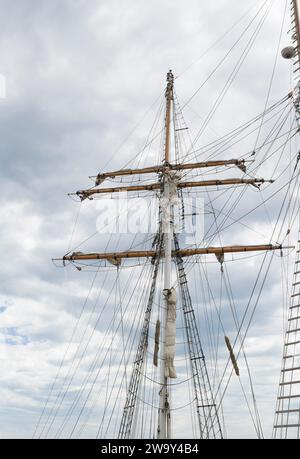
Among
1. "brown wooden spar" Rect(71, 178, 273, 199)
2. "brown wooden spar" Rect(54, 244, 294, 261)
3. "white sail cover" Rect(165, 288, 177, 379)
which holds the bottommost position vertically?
"white sail cover" Rect(165, 288, 177, 379)

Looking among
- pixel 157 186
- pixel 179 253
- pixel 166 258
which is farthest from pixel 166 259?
pixel 157 186

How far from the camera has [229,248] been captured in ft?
73.0

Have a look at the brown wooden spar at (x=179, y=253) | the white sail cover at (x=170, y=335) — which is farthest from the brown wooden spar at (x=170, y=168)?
the white sail cover at (x=170, y=335)

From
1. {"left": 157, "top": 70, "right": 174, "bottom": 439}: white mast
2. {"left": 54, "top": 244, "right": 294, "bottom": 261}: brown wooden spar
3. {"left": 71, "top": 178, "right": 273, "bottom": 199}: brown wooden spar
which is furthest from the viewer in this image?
{"left": 71, "top": 178, "right": 273, "bottom": 199}: brown wooden spar

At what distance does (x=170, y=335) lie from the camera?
19.8 m

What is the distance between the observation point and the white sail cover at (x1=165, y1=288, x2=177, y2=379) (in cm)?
1914

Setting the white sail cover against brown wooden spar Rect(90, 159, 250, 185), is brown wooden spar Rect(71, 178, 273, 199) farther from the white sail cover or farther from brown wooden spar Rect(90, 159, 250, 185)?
the white sail cover

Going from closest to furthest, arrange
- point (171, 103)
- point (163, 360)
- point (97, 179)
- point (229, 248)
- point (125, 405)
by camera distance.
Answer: point (163, 360) < point (125, 405) < point (229, 248) < point (97, 179) < point (171, 103)

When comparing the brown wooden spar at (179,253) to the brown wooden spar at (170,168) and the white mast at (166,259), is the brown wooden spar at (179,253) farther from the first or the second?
the brown wooden spar at (170,168)

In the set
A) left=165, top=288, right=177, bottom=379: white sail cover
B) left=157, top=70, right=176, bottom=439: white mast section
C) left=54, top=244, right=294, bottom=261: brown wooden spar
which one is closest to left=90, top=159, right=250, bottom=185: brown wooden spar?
left=157, top=70, right=176, bottom=439: white mast section

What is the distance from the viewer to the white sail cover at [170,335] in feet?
62.8
